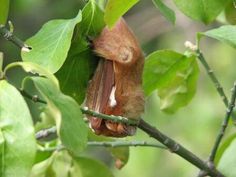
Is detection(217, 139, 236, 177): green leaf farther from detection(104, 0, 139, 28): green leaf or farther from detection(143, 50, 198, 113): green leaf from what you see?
detection(104, 0, 139, 28): green leaf

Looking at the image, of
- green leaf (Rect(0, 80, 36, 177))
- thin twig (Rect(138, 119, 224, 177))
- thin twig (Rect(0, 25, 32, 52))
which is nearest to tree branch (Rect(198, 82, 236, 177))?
thin twig (Rect(138, 119, 224, 177))

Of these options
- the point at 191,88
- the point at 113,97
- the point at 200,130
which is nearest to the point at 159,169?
the point at 200,130

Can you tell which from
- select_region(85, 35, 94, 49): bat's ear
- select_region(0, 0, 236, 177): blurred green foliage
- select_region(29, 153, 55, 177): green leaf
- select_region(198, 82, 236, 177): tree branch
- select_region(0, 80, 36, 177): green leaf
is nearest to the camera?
select_region(0, 80, 36, 177): green leaf

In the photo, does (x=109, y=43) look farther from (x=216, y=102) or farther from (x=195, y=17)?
(x=216, y=102)

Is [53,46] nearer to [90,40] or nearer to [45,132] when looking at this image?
[90,40]

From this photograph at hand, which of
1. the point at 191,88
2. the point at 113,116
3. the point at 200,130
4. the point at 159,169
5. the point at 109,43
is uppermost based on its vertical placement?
the point at 109,43

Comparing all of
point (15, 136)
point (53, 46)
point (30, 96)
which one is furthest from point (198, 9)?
point (15, 136)

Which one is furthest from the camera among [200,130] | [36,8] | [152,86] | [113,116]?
[36,8]
